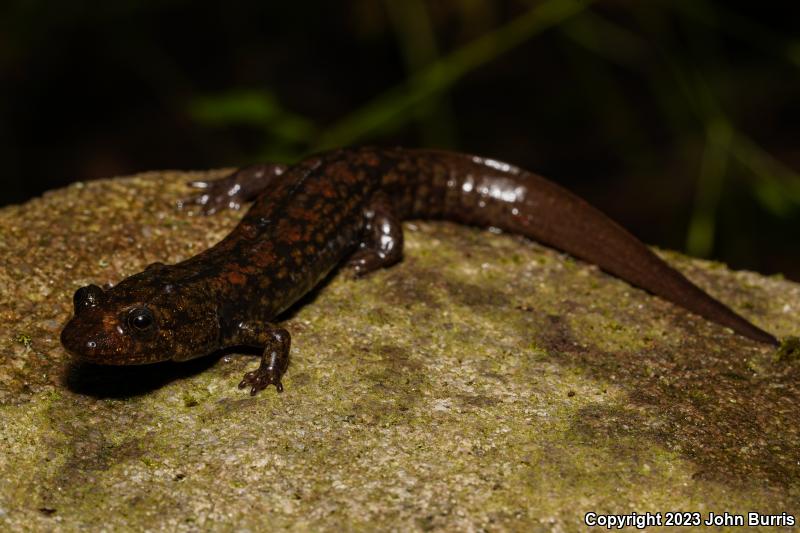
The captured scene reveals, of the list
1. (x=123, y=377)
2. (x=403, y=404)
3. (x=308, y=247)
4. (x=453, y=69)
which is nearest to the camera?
(x=403, y=404)

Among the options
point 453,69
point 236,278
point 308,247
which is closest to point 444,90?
point 453,69

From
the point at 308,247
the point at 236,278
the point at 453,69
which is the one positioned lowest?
the point at 236,278

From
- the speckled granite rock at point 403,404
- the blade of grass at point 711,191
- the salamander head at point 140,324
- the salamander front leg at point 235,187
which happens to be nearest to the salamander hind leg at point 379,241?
the speckled granite rock at point 403,404

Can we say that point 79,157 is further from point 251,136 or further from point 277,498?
point 277,498

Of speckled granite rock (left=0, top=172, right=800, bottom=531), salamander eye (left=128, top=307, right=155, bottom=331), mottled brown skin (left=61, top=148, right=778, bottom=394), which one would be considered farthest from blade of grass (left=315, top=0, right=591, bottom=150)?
salamander eye (left=128, top=307, right=155, bottom=331)

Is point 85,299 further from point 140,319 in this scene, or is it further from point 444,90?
point 444,90

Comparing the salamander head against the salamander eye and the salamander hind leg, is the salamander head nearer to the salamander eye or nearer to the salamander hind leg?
the salamander eye

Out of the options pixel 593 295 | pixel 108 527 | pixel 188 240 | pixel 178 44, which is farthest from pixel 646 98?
pixel 108 527

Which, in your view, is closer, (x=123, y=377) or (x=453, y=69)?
(x=123, y=377)
